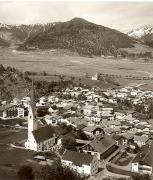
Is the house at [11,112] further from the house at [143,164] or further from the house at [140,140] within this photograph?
the house at [143,164]

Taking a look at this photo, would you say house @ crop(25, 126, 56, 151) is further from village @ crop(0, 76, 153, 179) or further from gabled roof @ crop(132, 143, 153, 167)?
gabled roof @ crop(132, 143, 153, 167)

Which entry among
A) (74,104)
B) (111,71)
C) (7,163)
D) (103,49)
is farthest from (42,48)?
(7,163)

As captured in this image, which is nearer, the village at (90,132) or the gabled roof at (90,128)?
the village at (90,132)

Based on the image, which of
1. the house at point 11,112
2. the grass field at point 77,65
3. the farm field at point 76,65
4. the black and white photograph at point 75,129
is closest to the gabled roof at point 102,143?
the black and white photograph at point 75,129

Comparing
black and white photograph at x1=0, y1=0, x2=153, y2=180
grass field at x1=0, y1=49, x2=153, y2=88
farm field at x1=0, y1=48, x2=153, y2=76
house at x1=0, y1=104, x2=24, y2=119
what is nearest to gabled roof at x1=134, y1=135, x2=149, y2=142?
black and white photograph at x1=0, y1=0, x2=153, y2=180

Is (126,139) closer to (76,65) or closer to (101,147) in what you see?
(101,147)

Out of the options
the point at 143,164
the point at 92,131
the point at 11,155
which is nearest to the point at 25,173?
the point at 11,155
